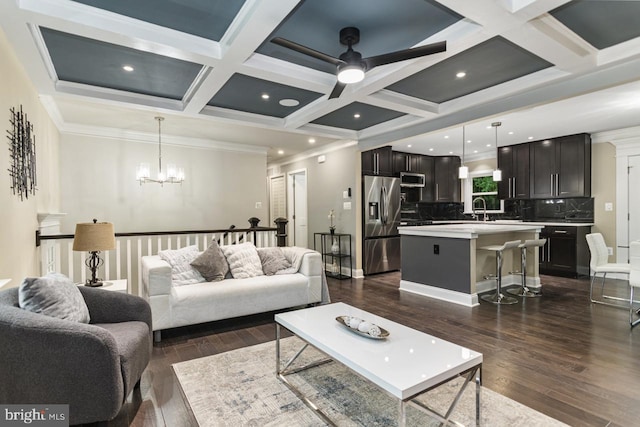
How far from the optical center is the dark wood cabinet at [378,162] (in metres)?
6.03

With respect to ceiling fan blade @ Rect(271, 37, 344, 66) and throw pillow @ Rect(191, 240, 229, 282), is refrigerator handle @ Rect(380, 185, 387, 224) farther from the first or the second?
ceiling fan blade @ Rect(271, 37, 344, 66)

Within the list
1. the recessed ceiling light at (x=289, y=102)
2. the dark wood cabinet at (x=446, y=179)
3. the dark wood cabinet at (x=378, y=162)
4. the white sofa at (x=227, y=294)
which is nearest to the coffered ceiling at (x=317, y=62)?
the recessed ceiling light at (x=289, y=102)

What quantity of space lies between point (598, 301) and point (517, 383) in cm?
288

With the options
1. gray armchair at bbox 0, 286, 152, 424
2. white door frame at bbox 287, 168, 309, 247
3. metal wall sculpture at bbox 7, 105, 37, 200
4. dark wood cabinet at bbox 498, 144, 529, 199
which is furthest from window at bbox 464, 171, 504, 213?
metal wall sculpture at bbox 7, 105, 37, 200

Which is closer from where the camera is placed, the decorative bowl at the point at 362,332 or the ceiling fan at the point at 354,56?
the decorative bowl at the point at 362,332

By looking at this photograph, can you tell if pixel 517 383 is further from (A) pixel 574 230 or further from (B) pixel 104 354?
(A) pixel 574 230

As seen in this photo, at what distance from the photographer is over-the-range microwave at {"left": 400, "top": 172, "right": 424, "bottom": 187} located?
22.7ft

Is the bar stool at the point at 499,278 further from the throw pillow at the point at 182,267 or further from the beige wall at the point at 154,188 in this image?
the beige wall at the point at 154,188

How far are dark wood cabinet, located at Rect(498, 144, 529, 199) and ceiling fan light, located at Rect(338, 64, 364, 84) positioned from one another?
525cm

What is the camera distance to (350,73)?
8.21ft

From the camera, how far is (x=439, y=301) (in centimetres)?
428

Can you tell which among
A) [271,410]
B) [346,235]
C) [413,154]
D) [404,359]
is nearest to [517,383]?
[404,359]

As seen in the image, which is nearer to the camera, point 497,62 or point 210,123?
point 497,62

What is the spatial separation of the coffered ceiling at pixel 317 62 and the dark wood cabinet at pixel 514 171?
4.73 feet
